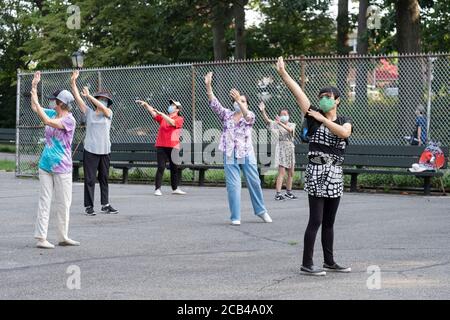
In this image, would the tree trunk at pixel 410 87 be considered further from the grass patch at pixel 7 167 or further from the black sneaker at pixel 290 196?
the grass patch at pixel 7 167

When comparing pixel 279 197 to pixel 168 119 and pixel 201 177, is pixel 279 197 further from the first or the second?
pixel 201 177

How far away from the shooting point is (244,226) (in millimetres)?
12336

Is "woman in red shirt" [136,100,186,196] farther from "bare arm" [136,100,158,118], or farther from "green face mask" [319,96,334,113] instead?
"green face mask" [319,96,334,113]

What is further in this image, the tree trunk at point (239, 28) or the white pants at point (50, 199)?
the tree trunk at point (239, 28)

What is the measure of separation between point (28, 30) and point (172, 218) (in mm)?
38054

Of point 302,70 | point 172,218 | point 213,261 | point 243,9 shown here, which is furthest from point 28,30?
point 213,261

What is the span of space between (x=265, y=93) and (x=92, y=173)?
6.86 meters

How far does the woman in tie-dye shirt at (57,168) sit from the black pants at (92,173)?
357 cm

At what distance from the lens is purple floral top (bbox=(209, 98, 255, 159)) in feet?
40.6

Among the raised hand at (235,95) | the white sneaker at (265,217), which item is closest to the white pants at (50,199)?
the raised hand at (235,95)

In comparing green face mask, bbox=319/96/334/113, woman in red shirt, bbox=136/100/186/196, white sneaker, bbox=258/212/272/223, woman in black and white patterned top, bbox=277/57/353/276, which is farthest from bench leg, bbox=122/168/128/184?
green face mask, bbox=319/96/334/113

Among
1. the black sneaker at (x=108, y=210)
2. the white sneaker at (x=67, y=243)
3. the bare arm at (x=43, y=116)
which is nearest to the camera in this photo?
the bare arm at (x=43, y=116)

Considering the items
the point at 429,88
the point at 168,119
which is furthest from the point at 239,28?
the point at 429,88

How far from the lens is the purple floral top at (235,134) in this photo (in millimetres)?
12367
